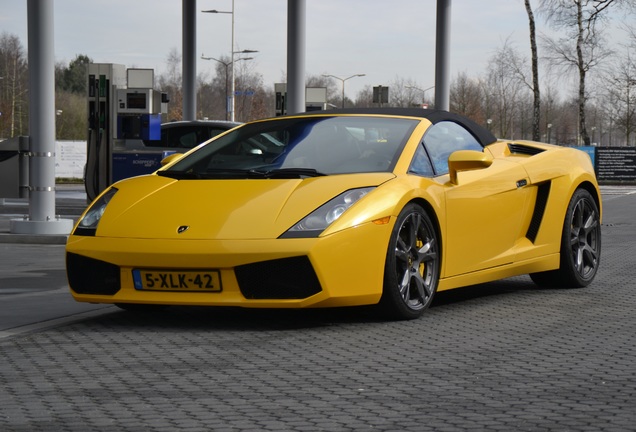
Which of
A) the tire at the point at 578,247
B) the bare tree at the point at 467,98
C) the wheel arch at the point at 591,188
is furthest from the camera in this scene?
the bare tree at the point at 467,98

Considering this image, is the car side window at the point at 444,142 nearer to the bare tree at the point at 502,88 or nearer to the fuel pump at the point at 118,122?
the fuel pump at the point at 118,122

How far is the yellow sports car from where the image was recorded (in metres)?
6.62

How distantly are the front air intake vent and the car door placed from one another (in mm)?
495

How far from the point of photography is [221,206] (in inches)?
271

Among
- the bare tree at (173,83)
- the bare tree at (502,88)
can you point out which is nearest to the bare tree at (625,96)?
the bare tree at (502,88)


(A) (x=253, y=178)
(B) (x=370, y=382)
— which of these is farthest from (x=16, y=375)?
(A) (x=253, y=178)

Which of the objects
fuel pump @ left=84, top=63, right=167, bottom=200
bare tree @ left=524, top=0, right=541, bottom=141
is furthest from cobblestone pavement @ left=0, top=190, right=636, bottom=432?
bare tree @ left=524, top=0, right=541, bottom=141

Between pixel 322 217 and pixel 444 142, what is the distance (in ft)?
5.45

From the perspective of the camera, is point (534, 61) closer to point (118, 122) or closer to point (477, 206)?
point (118, 122)

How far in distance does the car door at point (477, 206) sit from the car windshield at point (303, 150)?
0.33 meters

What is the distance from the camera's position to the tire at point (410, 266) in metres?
6.94

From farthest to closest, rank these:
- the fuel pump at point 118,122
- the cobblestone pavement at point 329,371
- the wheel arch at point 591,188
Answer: the fuel pump at point 118,122
the wheel arch at point 591,188
the cobblestone pavement at point 329,371

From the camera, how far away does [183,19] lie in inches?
1024

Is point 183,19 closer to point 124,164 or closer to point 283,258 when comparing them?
point 124,164
